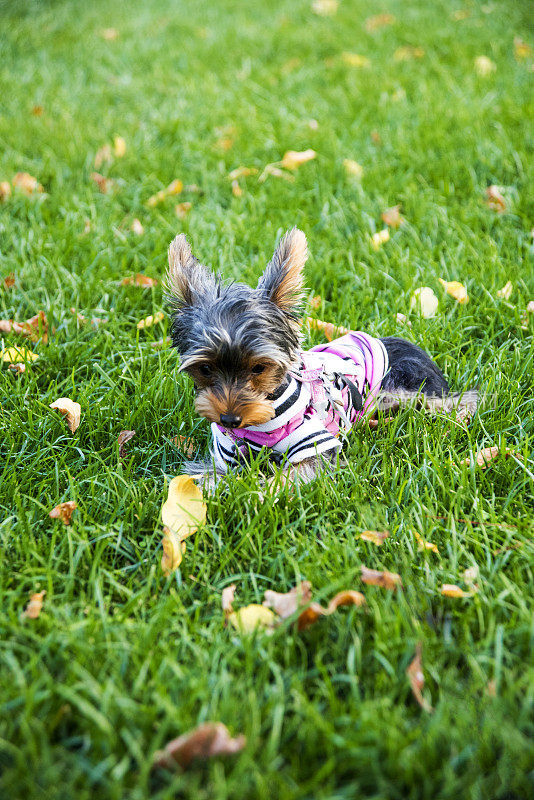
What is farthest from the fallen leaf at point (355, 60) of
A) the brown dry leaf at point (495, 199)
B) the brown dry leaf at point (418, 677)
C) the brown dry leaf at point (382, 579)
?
the brown dry leaf at point (418, 677)

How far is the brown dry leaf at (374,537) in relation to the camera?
247 cm

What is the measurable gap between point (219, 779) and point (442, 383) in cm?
227

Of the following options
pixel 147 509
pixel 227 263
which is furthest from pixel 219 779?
pixel 227 263

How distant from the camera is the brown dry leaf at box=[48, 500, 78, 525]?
2684mm

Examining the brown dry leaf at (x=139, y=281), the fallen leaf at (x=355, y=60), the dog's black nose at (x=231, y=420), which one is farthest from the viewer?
the fallen leaf at (x=355, y=60)

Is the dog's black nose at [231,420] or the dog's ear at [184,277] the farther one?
the dog's ear at [184,277]

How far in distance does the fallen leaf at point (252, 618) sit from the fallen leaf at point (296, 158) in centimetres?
418

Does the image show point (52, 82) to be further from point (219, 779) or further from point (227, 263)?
point (219, 779)

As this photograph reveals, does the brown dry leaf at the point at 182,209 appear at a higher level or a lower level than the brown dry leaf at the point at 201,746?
higher

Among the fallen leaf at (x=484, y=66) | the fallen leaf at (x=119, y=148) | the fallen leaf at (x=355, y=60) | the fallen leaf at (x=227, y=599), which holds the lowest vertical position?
the fallen leaf at (x=227, y=599)

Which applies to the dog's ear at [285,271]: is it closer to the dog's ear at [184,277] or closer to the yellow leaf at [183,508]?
the dog's ear at [184,277]

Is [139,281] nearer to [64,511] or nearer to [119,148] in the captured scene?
[64,511]

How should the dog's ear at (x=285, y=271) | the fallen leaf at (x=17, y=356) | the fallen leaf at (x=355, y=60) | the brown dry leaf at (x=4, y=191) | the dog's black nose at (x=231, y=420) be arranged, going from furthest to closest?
1. the fallen leaf at (x=355, y=60)
2. the brown dry leaf at (x=4, y=191)
3. the fallen leaf at (x=17, y=356)
4. the dog's ear at (x=285, y=271)
5. the dog's black nose at (x=231, y=420)

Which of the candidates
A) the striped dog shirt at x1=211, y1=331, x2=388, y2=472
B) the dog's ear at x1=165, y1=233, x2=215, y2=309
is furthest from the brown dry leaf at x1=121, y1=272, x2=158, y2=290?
the striped dog shirt at x1=211, y1=331, x2=388, y2=472
